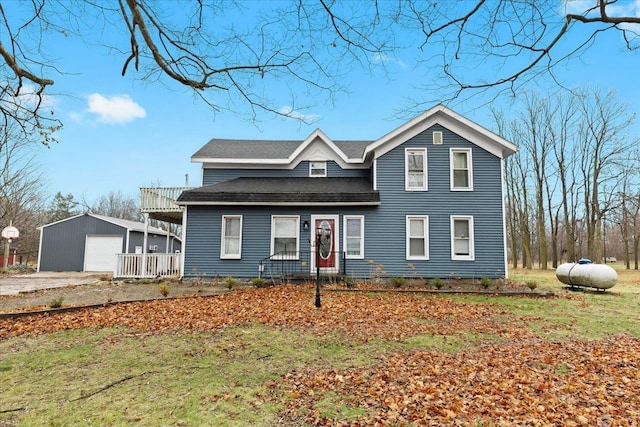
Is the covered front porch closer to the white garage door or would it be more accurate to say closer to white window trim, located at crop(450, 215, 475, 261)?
the white garage door

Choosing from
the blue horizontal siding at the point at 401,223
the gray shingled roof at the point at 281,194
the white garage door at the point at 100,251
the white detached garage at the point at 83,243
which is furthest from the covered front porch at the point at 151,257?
the white garage door at the point at 100,251

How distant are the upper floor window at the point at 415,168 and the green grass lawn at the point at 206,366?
270 inches

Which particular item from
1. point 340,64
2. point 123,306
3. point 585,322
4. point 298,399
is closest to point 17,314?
point 123,306

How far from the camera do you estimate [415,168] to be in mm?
14055

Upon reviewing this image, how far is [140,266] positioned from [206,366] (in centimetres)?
1211

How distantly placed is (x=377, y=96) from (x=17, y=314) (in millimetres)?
8555

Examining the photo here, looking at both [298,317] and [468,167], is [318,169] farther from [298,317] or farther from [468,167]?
[298,317]

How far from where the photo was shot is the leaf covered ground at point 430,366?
139 inches

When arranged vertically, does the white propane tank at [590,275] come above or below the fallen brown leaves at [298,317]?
above

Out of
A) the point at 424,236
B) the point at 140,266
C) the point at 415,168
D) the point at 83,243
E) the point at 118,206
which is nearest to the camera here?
the point at 424,236

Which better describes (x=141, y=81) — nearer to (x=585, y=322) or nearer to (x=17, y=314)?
(x=17, y=314)

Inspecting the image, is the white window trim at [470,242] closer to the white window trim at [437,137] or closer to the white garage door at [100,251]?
the white window trim at [437,137]

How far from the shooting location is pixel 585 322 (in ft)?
25.8

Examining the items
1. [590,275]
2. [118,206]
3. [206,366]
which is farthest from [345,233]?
[118,206]
